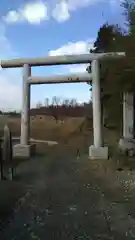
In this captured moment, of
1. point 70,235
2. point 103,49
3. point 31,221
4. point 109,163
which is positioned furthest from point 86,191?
point 103,49

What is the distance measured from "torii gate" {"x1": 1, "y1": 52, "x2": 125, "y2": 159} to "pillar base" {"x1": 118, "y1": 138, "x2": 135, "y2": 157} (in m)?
1.42

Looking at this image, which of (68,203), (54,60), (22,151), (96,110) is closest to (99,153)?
(96,110)

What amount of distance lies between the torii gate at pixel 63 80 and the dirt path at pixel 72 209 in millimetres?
3035

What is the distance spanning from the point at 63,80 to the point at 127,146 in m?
3.50

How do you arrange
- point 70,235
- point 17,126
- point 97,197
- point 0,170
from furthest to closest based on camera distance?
point 17,126 < point 0,170 < point 97,197 < point 70,235

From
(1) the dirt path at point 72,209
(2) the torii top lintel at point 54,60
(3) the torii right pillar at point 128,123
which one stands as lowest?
(1) the dirt path at point 72,209

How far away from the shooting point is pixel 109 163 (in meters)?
12.0

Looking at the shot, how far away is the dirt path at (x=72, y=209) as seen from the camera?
195 inches

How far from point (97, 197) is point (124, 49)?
6353mm

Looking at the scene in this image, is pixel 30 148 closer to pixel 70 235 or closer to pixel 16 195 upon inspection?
pixel 16 195

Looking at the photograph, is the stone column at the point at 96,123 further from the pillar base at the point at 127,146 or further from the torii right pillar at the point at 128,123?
the torii right pillar at the point at 128,123

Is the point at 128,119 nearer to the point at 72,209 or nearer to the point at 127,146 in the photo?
the point at 127,146

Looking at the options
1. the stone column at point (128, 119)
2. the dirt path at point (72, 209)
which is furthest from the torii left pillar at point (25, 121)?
the dirt path at point (72, 209)

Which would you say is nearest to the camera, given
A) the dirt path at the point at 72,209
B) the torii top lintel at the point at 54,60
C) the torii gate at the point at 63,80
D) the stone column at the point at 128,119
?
the dirt path at the point at 72,209
